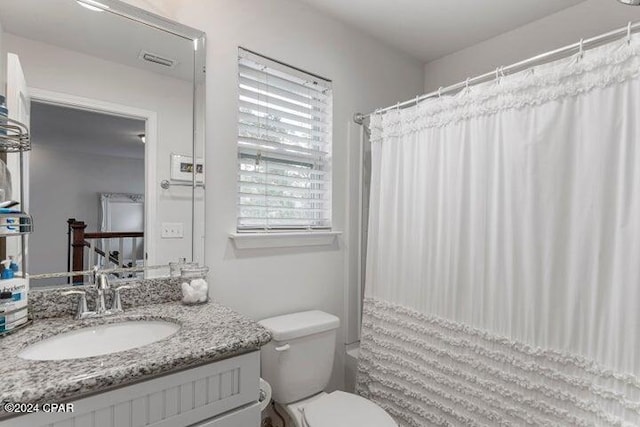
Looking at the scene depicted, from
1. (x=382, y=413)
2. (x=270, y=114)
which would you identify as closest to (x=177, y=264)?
(x=270, y=114)

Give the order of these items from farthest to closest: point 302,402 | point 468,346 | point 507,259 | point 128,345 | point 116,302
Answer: point 302,402 < point 468,346 < point 507,259 < point 116,302 < point 128,345

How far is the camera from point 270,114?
5.94 feet

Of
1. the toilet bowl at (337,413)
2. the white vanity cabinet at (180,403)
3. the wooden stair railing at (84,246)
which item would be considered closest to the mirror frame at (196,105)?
the wooden stair railing at (84,246)

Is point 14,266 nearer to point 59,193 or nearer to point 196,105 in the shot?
point 59,193

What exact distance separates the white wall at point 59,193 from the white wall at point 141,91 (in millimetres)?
61

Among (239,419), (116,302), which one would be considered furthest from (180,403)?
(116,302)

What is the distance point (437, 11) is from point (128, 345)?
220 centimetres

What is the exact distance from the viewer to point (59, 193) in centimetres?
122

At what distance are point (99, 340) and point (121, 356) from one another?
0.34 meters

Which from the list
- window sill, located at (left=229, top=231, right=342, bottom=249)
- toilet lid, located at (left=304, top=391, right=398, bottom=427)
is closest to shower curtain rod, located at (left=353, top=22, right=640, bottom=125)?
window sill, located at (left=229, top=231, right=342, bottom=249)

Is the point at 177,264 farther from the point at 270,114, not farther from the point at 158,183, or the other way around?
the point at 270,114

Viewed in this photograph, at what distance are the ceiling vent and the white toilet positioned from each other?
1.26 m

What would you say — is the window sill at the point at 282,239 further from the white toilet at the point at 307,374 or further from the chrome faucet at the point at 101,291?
the chrome faucet at the point at 101,291

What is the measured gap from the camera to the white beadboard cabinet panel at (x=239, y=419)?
975mm
